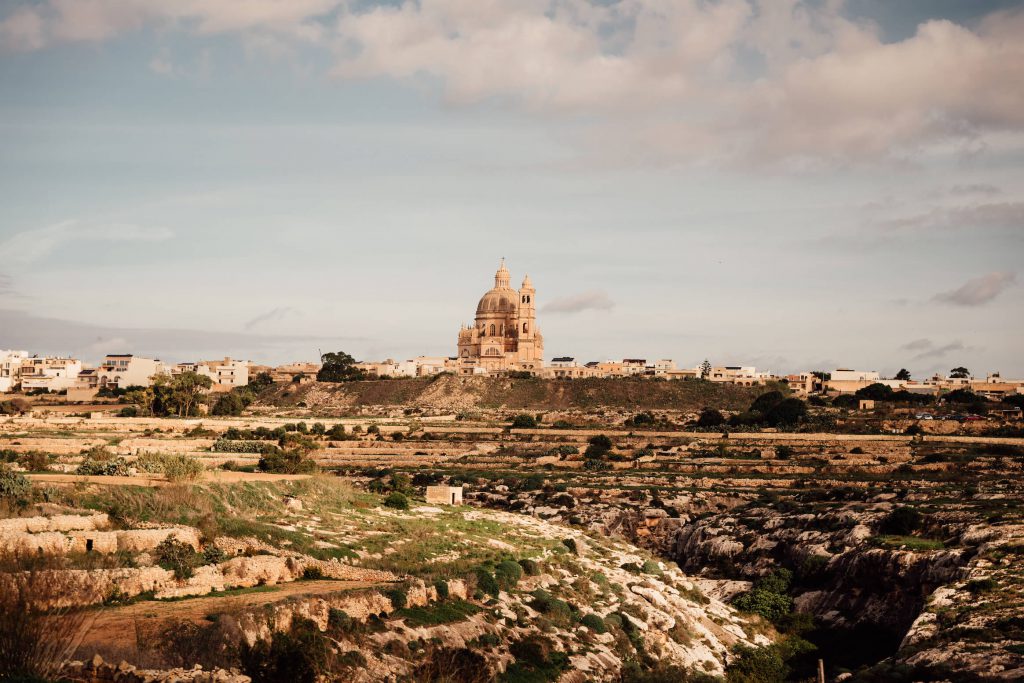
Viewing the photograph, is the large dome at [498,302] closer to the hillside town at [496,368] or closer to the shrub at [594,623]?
the hillside town at [496,368]

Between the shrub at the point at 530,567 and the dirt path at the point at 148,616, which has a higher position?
the dirt path at the point at 148,616

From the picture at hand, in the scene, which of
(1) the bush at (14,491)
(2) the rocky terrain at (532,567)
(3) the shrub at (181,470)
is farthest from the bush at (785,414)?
(1) the bush at (14,491)

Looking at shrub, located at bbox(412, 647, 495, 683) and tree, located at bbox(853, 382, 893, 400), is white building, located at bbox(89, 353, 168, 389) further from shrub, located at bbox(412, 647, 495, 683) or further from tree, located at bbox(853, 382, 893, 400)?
shrub, located at bbox(412, 647, 495, 683)

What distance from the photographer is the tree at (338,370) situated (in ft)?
544

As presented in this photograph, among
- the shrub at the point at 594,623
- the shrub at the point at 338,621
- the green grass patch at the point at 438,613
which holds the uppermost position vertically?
the shrub at the point at 338,621

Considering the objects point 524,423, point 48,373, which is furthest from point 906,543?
point 48,373

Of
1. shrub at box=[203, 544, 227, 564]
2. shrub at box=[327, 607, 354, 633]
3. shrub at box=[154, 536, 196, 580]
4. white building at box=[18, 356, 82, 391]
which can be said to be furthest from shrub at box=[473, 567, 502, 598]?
white building at box=[18, 356, 82, 391]

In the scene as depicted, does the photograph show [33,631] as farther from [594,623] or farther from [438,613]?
[594,623]

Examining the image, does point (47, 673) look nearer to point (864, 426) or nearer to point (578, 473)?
point (578, 473)

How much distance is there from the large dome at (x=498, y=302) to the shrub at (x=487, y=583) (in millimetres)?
158302

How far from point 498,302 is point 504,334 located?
5970 millimetres

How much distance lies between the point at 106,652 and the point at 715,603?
23588 mm

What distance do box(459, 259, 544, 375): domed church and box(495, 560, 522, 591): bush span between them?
5789 inches

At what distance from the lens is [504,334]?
187625 millimetres
